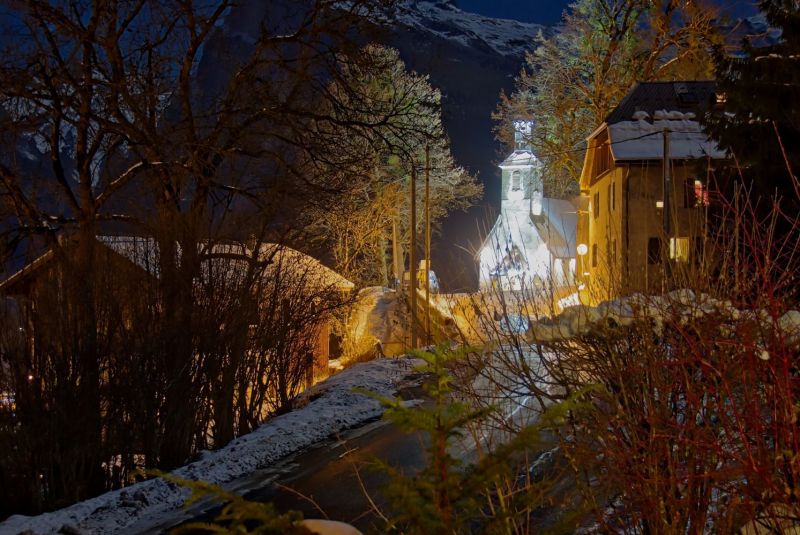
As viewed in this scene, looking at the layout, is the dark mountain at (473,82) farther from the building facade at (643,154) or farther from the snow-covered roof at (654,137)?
the snow-covered roof at (654,137)

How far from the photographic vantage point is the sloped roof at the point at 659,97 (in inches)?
1308

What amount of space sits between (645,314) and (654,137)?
2838cm

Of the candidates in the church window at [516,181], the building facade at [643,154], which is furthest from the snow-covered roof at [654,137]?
the church window at [516,181]

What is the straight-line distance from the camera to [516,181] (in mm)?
59062

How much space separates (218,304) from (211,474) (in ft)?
7.52

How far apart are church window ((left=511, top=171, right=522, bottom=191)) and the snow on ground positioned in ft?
135

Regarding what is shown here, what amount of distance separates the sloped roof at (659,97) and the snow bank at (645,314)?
92.7 feet

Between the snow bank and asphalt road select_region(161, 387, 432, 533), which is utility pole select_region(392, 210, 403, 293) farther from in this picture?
the snow bank

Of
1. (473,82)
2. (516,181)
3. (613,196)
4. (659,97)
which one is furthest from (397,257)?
(473,82)

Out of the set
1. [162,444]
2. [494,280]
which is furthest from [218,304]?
[494,280]

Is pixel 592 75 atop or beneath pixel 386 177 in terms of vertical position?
atop

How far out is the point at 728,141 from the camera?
1488 cm

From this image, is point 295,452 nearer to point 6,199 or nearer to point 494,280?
point 494,280

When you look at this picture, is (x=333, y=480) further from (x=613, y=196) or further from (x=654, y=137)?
(x=654, y=137)
